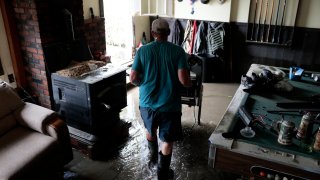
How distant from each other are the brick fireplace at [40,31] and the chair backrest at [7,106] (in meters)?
0.50

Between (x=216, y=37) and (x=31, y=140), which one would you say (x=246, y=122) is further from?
(x=216, y=37)

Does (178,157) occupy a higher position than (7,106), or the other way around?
(7,106)

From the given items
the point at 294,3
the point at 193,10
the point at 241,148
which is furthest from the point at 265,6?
the point at 241,148

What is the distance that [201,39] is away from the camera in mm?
4809

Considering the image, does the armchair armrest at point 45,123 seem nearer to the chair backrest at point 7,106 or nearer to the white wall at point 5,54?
the chair backrest at point 7,106

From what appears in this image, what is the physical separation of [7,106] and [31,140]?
1.40 feet

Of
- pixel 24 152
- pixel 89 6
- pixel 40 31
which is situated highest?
pixel 89 6

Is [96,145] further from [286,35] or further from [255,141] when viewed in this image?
[286,35]

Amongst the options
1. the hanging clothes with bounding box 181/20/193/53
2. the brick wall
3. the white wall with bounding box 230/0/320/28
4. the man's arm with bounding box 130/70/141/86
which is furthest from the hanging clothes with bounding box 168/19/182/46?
the man's arm with bounding box 130/70/141/86

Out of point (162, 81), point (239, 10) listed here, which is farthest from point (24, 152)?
point (239, 10)

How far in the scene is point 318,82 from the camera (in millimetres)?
2713

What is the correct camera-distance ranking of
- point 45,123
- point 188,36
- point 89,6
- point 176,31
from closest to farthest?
point 45,123, point 89,6, point 188,36, point 176,31

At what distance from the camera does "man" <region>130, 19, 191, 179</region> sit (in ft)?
6.60

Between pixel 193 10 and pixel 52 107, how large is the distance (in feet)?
9.86
